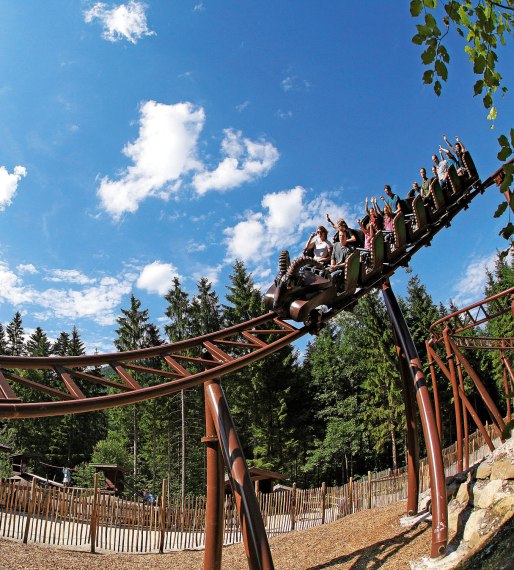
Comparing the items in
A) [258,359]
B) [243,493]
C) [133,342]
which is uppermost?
[133,342]

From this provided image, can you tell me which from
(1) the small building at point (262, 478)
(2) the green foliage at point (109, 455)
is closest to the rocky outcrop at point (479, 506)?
(1) the small building at point (262, 478)

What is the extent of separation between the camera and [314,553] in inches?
316

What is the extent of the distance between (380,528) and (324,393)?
85.6 ft

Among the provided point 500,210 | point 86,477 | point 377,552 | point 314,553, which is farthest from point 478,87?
point 86,477

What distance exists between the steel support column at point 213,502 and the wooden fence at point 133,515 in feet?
20.9

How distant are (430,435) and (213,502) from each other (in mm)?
3115

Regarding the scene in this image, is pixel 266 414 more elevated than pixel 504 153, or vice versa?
pixel 266 414

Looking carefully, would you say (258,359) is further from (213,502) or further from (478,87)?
(478,87)

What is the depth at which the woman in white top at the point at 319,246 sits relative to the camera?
7156 millimetres

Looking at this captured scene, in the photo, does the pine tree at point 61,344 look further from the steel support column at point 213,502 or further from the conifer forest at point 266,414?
the steel support column at point 213,502

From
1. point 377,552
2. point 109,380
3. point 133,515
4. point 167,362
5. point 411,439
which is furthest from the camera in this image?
point 133,515

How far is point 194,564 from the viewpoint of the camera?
8.85m

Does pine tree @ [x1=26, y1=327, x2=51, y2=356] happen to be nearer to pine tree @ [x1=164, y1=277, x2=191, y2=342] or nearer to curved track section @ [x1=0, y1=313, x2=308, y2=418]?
pine tree @ [x1=164, y1=277, x2=191, y2=342]

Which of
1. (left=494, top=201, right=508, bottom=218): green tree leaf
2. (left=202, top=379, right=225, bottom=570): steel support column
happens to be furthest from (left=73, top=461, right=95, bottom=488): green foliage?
(left=494, top=201, right=508, bottom=218): green tree leaf
